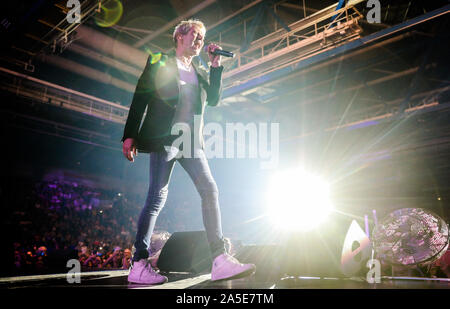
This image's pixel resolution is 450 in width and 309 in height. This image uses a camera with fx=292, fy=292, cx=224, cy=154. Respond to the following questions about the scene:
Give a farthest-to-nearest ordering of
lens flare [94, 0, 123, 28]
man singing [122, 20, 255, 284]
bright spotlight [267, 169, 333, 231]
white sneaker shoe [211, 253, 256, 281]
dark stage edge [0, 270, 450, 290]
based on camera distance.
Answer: bright spotlight [267, 169, 333, 231] < lens flare [94, 0, 123, 28] < man singing [122, 20, 255, 284] < white sneaker shoe [211, 253, 256, 281] < dark stage edge [0, 270, 450, 290]

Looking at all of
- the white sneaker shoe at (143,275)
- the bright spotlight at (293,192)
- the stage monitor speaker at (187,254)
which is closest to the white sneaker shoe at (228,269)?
the white sneaker shoe at (143,275)

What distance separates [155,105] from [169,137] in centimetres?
22

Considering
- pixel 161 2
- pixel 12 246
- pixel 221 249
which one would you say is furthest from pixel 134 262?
pixel 12 246

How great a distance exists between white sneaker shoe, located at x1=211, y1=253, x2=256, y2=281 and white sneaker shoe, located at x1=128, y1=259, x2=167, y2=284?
275mm

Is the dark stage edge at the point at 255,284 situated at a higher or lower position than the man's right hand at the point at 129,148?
lower

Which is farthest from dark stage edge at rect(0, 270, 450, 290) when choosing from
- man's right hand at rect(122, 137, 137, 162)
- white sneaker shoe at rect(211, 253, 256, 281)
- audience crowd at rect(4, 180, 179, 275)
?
audience crowd at rect(4, 180, 179, 275)

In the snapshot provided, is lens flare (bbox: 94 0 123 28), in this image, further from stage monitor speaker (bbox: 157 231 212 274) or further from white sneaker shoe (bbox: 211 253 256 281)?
white sneaker shoe (bbox: 211 253 256 281)

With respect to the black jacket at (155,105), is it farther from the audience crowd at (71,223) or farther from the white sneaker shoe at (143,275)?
the audience crowd at (71,223)

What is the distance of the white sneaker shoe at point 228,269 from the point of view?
1468 millimetres

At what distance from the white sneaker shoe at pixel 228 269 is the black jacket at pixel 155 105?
0.69m

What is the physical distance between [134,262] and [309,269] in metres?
1.02

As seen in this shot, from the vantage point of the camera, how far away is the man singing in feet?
5.19

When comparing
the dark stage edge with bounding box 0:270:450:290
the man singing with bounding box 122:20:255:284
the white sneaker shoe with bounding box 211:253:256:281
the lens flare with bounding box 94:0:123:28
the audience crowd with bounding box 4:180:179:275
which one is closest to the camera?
the dark stage edge with bounding box 0:270:450:290

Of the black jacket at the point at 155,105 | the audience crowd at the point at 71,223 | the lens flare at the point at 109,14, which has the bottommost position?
the audience crowd at the point at 71,223
